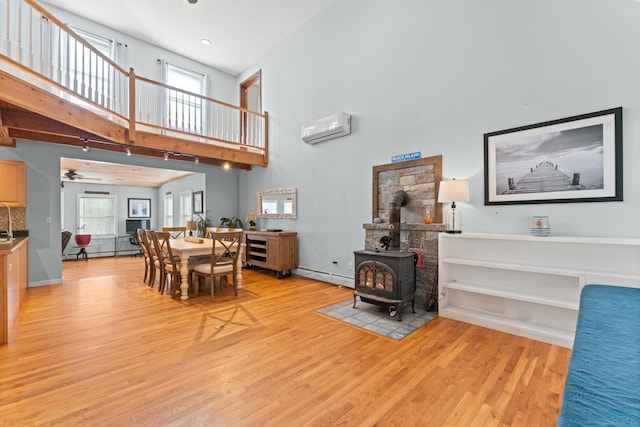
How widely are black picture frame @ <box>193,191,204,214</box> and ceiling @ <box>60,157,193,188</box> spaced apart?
571 millimetres

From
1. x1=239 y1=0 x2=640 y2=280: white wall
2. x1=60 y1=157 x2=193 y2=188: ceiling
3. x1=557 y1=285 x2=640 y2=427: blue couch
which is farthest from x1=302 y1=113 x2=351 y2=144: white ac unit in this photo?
x1=557 y1=285 x2=640 y2=427: blue couch

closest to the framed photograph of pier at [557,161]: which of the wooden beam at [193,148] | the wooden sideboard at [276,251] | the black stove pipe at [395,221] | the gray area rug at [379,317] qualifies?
the black stove pipe at [395,221]

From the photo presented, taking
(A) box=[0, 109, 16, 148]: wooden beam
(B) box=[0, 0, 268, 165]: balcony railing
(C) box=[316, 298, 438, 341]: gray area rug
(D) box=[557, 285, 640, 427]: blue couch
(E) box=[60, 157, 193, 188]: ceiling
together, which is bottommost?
(C) box=[316, 298, 438, 341]: gray area rug

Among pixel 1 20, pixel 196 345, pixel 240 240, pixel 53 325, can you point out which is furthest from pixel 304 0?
pixel 53 325

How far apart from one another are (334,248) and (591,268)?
344 centimetres

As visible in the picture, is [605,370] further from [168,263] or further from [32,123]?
[32,123]

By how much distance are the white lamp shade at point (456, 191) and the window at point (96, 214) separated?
10.3 m

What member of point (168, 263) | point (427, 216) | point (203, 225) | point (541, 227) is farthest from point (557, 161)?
point (203, 225)

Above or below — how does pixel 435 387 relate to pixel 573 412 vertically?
below

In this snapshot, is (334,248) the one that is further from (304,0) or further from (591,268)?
(304,0)

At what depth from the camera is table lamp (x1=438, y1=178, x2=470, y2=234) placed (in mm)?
3402

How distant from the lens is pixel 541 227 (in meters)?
2.96

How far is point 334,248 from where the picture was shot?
5.30 metres

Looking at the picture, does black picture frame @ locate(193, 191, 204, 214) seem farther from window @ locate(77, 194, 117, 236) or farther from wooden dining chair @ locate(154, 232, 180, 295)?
window @ locate(77, 194, 117, 236)
